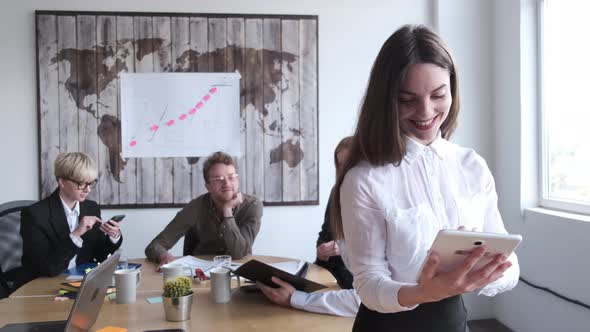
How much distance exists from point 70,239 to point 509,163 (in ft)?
8.74

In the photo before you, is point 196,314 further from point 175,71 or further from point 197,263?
point 175,71

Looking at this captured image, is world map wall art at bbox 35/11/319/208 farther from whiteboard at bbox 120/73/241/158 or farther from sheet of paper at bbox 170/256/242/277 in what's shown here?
sheet of paper at bbox 170/256/242/277

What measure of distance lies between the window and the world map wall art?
144 centimetres

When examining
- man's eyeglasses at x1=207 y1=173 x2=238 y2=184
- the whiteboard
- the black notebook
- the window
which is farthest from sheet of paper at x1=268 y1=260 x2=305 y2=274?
the window

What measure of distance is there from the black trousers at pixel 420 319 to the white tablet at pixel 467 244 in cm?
22

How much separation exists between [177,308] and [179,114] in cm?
204

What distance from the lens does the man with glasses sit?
266 centimetres

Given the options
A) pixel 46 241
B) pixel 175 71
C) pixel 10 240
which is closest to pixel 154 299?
pixel 46 241

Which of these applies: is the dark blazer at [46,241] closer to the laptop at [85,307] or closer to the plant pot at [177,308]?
the laptop at [85,307]

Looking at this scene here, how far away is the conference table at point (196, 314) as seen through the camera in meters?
1.61

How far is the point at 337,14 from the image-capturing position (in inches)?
142

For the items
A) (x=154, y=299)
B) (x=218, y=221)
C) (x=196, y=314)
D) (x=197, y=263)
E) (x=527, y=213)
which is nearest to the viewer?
(x=196, y=314)

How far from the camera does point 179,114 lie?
348cm

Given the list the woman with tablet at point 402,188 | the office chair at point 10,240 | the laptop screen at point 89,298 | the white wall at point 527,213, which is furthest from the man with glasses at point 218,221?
the white wall at point 527,213
